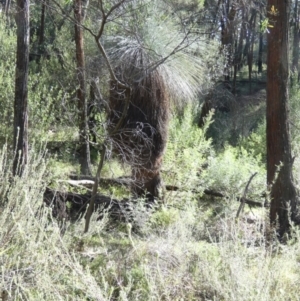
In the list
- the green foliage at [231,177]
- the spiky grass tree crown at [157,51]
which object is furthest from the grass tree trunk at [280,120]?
the green foliage at [231,177]

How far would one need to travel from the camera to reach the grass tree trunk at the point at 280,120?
4539mm

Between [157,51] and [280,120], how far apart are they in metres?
1.75

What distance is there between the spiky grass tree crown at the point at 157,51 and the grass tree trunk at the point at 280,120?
968mm

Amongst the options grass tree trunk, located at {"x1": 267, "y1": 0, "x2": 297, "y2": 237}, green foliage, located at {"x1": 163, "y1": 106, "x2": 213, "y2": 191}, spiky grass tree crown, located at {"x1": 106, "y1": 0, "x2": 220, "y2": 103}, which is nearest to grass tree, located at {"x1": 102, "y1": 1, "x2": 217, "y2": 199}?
spiky grass tree crown, located at {"x1": 106, "y1": 0, "x2": 220, "y2": 103}

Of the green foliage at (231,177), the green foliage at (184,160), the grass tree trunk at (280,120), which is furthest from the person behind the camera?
the green foliage at (231,177)

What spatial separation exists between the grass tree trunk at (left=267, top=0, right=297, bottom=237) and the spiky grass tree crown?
97 cm

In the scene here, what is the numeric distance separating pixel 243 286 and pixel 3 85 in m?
6.00

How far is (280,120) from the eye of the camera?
4.60 m

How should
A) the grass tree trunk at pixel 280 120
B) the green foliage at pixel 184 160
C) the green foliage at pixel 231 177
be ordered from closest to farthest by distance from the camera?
the grass tree trunk at pixel 280 120 < the green foliage at pixel 184 160 < the green foliage at pixel 231 177

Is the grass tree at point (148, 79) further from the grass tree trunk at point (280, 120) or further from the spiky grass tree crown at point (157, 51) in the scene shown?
the grass tree trunk at point (280, 120)

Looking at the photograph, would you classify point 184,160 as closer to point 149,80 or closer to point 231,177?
point 231,177

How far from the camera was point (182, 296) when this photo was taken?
8.54ft

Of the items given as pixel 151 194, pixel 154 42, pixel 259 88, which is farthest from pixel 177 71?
pixel 259 88

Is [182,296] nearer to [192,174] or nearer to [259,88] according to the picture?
[192,174]
